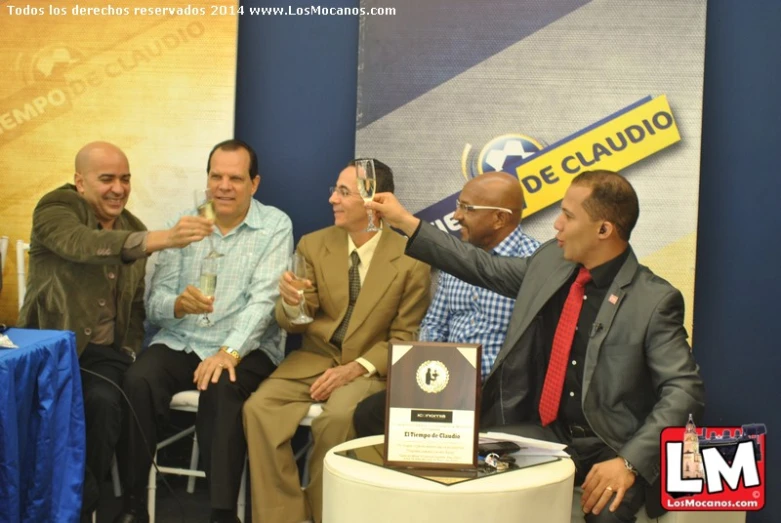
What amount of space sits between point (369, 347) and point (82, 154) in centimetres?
151

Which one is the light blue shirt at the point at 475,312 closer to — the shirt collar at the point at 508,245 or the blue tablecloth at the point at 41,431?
the shirt collar at the point at 508,245

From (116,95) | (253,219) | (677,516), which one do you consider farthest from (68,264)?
(677,516)

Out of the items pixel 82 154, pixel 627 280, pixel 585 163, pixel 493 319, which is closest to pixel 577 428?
pixel 627 280

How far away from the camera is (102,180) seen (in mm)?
4215

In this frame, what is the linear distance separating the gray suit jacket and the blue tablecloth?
4.18 ft

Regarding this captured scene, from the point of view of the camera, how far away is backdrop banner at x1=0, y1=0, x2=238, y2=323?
4.63 metres

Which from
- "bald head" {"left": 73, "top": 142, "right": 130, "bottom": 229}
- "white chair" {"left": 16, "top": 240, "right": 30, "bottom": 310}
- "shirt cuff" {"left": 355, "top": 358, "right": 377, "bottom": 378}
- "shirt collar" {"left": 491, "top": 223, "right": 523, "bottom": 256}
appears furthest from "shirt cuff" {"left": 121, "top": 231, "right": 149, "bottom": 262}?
"shirt collar" {"left": 491, "top": 223, "right": 523, "bottom": 256}

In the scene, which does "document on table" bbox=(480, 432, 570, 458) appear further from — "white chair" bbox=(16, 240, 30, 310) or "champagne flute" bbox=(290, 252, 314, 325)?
"white chair" bbox=(16, 240, 30, 310)

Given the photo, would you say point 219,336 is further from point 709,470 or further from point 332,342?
point 709,470

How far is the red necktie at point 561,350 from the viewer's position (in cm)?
322

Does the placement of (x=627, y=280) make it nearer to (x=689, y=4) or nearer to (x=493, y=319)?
(x=493, y=319)

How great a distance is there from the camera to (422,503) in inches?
96.3

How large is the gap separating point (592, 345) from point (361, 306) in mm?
1317

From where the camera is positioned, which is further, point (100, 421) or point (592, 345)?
point (100, 421)
